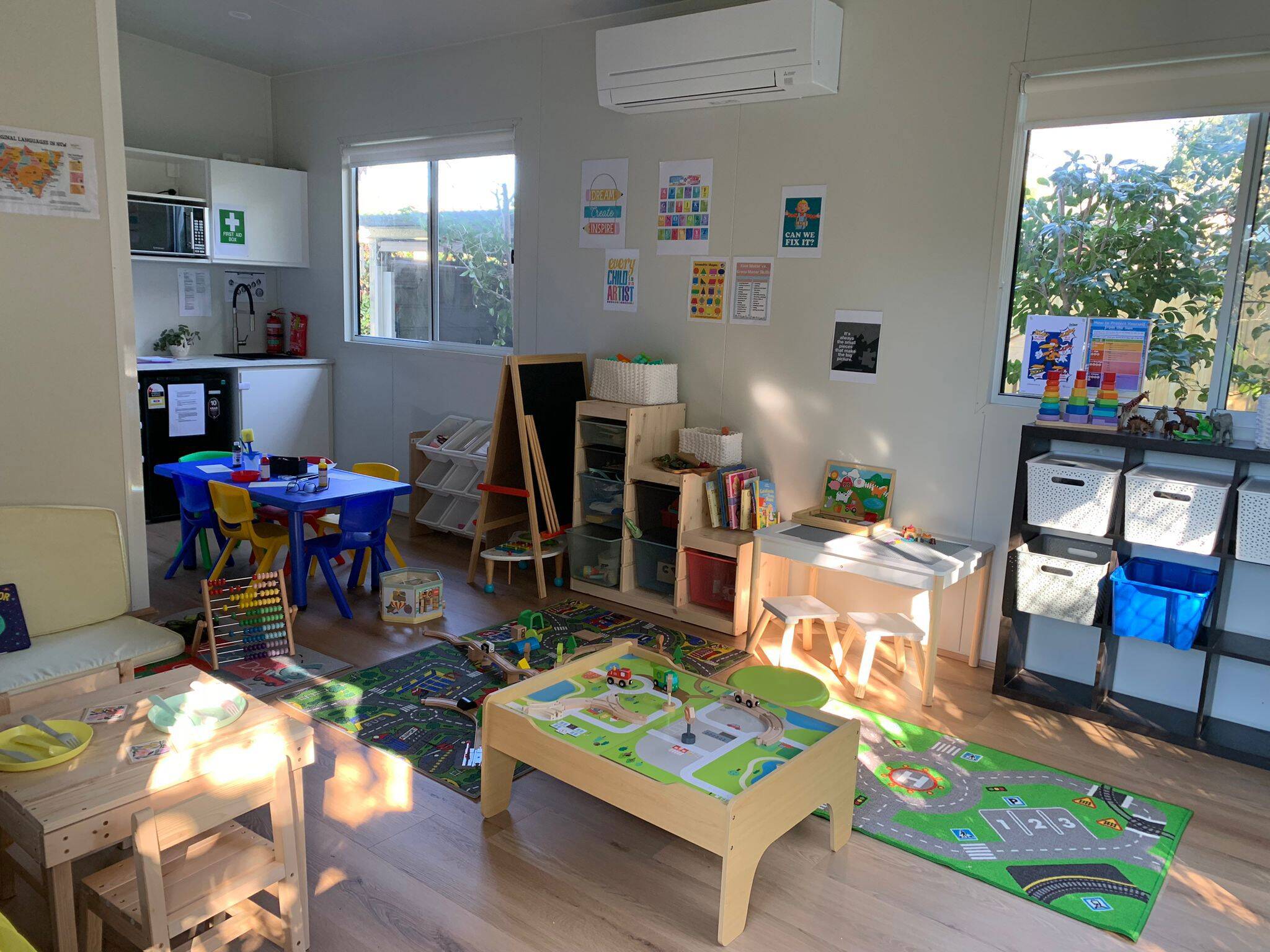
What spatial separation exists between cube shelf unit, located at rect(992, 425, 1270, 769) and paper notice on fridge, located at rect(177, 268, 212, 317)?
220 inches

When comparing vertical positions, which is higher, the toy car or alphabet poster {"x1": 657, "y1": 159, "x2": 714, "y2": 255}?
alphabet poster {"x1": 657, "y1": 159, "x2": 714, "y2": 255}

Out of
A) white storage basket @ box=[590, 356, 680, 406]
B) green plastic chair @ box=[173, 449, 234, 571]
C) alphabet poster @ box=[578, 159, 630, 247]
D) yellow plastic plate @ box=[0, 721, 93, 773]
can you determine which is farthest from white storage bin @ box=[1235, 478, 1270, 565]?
green plastic chair @ box=[173, 449, 234, 571]

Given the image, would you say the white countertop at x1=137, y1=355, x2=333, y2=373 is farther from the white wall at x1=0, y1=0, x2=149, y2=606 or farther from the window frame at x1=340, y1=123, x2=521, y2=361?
the white wall at x1=0, y1=0, x2=149, y2=606

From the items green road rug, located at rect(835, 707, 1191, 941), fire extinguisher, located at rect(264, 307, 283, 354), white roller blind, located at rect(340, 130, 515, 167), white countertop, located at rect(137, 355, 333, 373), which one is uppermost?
white roller blind, located at rect(340, 130, 515, 167)

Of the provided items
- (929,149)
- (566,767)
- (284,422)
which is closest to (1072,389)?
(929,149)

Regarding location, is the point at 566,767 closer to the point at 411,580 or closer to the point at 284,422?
the point at 411,580

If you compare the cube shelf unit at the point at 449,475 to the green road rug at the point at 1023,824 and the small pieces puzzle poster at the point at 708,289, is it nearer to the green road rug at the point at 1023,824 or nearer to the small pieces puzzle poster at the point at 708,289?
the small pieces puzzle poster at the point at 708,289

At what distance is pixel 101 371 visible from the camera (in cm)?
336

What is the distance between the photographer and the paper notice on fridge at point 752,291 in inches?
177

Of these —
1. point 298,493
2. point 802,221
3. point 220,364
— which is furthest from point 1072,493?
point 220,364

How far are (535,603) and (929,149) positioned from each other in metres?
2.80

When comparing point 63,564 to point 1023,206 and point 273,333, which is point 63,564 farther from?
point 273,333

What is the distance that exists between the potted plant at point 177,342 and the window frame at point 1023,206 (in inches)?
203

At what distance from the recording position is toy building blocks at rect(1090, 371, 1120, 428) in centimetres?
346
